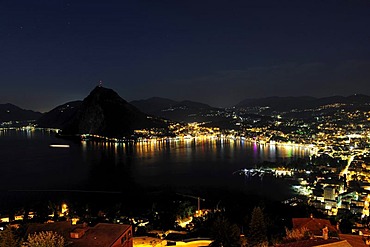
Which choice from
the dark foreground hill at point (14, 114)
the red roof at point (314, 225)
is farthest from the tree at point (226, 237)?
the dark foreground hill at point (14, 114)

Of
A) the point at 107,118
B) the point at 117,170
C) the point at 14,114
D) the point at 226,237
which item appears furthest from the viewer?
the point at 14,114

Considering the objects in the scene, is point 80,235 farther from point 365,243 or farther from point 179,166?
point 179,166

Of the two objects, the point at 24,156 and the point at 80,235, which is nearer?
the point at 80,235

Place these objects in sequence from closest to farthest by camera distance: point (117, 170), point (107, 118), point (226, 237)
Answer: point (226, 237), point (117, 170), point (107, 118)

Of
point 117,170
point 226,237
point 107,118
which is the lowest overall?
point 117,170

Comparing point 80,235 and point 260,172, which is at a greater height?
point 80,235

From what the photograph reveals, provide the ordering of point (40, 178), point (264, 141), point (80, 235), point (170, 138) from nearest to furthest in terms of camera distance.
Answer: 1. point (80, 235)
2. point (40, 178)
3. point (264, 141)
4. point (170, 138)

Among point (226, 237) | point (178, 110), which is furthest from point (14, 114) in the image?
point (226, 237)

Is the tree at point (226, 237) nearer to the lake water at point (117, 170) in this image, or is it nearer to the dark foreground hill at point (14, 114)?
the lake water at point (117, 170)

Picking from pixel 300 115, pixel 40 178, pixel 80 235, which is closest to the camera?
pixel 80 235

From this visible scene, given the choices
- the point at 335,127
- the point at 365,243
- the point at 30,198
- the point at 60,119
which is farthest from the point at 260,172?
the point at 60,119

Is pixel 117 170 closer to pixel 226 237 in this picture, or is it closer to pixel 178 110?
pixel 226 237
